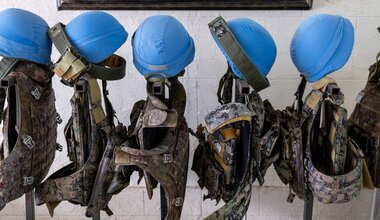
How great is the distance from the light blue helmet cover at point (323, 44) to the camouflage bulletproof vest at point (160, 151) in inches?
15.0

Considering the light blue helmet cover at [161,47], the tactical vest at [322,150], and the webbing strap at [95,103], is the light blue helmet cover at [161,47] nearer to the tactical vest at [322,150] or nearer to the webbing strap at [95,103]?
the webbing strap at [95,103]

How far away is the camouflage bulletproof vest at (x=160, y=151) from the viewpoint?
1.10m

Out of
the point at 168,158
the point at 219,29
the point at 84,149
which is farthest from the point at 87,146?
the point at 219,29

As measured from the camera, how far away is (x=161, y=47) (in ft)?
3.67

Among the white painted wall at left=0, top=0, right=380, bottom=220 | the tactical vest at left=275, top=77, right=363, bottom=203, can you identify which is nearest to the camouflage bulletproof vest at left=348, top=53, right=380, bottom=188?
the tactical vest at left=275, top=77, right=363, bottom=203

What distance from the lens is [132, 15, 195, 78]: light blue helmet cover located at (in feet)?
3.68

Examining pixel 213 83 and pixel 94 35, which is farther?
pixel 213 83

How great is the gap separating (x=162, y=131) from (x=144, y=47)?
0.24m

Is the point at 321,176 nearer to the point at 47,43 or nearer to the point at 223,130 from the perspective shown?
the point at 223,130

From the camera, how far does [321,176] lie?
1189 mm

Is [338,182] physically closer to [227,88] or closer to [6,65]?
[227,88]

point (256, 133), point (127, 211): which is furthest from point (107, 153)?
point (127, 211)

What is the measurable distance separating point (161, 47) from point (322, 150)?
22.0 inches

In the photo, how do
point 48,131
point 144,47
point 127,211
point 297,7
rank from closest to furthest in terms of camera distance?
point 144,47 < point 48,131 < point 297,7 < point 127,211
